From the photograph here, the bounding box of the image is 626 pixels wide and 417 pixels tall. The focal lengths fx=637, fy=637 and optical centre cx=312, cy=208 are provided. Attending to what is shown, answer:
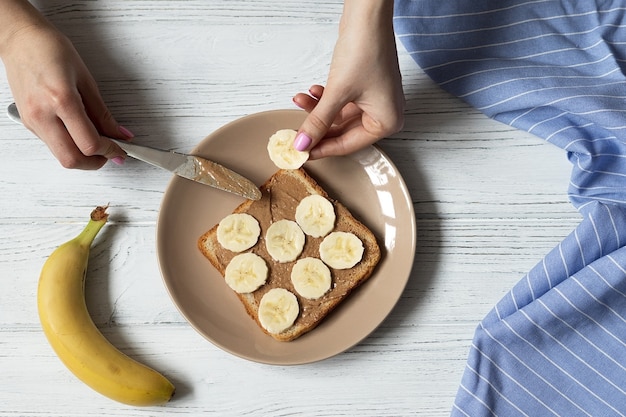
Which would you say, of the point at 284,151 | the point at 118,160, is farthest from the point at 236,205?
the point at 118,160

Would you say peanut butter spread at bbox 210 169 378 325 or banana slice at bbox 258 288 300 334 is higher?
peanut butter spread at bbox 210 169 378 325

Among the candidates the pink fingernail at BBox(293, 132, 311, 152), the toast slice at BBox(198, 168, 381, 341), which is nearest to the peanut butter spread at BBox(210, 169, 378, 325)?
the toast slice at BBox(198, 168, 381, 341)

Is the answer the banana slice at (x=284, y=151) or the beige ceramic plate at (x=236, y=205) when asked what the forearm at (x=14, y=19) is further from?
the banana slice at (x=284, y=151)

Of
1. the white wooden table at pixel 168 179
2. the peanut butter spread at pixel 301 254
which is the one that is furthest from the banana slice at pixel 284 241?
the white wooden table at pixel 168 179

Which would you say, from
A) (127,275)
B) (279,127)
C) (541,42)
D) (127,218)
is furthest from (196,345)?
(541,42)

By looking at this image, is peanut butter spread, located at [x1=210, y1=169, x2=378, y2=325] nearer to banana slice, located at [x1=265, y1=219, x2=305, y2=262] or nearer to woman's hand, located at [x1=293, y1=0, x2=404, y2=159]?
banana slice, located at [x1=265, y1=219, x2=305, y2=262]

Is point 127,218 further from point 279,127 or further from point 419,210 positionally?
point 419,210
